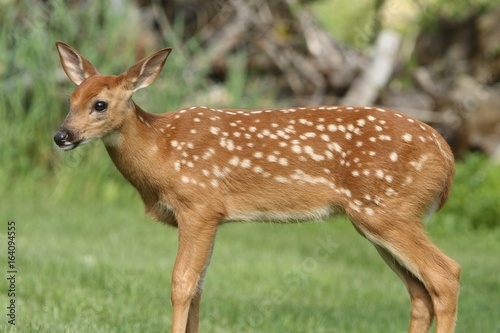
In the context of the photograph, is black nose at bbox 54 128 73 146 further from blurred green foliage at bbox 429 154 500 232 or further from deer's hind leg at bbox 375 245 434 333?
blurred green foliage at bbox 429 154 500 232

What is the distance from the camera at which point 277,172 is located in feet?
17.1

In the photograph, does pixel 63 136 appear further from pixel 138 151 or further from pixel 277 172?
pixel 277 172

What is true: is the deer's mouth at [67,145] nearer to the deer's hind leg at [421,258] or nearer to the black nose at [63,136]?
the black nose at [63,136]

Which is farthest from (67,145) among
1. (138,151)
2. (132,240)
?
(132,240)

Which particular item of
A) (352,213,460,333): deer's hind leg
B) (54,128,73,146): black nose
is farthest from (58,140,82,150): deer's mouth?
(352,213,460,333): deer's hind leg

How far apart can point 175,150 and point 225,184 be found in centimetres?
35

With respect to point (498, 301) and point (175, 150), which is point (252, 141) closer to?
point (175, 150)

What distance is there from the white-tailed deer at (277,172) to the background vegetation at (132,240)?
1.02 meters

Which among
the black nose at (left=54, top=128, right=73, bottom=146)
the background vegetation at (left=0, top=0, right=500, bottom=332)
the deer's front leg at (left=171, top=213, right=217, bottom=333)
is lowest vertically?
the background vegetation at (left=0, top=0, right=500, bottom=332)

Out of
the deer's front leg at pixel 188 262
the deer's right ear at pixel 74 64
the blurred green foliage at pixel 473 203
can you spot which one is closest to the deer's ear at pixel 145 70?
the deer's right ear at pixel 74 64

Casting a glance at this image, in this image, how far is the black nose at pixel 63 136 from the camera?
15.8ft

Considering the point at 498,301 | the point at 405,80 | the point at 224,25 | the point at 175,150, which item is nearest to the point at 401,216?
the point at 175,150

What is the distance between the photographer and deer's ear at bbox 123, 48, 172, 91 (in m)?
5.03

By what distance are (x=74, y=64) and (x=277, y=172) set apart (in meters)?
1.36
